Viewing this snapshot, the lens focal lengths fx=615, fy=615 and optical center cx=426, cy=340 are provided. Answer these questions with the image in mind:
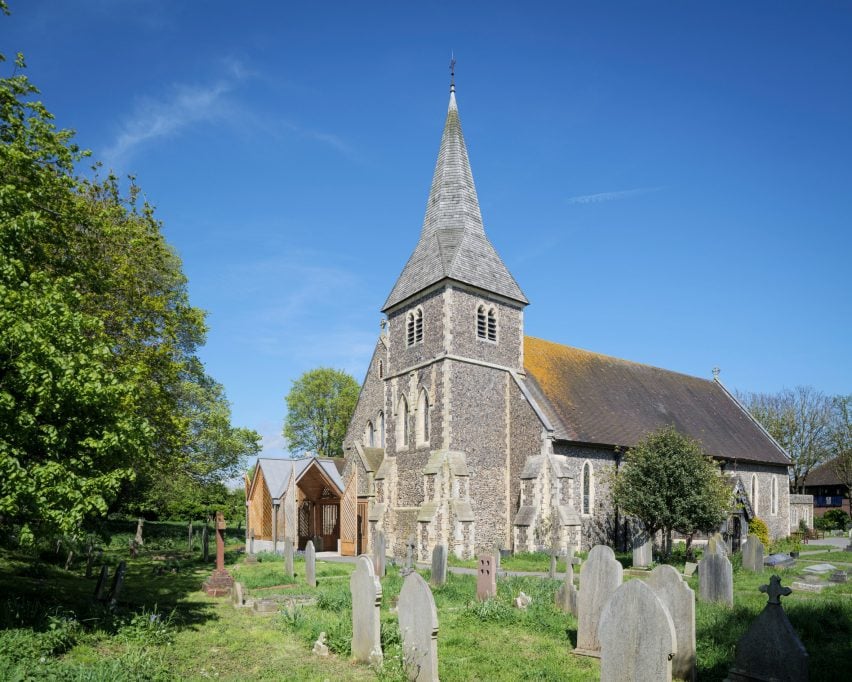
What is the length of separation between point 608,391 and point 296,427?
91.5 ft

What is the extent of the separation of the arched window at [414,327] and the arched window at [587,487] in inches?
323

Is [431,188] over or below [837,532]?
over

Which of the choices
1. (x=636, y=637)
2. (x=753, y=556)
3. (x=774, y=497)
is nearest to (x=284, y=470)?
(x=753, y=556)

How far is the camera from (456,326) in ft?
77.2

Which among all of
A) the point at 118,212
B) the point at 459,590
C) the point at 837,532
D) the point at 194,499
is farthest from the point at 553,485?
the point at 837,532

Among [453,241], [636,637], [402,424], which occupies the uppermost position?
[453,241]

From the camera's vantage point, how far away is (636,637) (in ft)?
19.1

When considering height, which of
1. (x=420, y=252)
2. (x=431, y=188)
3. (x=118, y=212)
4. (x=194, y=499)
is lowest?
(x=194, y=499)

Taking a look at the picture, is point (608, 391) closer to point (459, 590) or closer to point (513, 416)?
point (513, 416)

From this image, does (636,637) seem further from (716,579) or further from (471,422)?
(471,422)

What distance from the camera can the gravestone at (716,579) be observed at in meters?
11.1

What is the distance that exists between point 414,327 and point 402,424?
4031mm

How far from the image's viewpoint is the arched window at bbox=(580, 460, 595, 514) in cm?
2388

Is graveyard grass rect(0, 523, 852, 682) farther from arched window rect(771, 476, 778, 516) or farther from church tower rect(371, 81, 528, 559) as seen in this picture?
arched window rect(771, 476, 778, 516)
